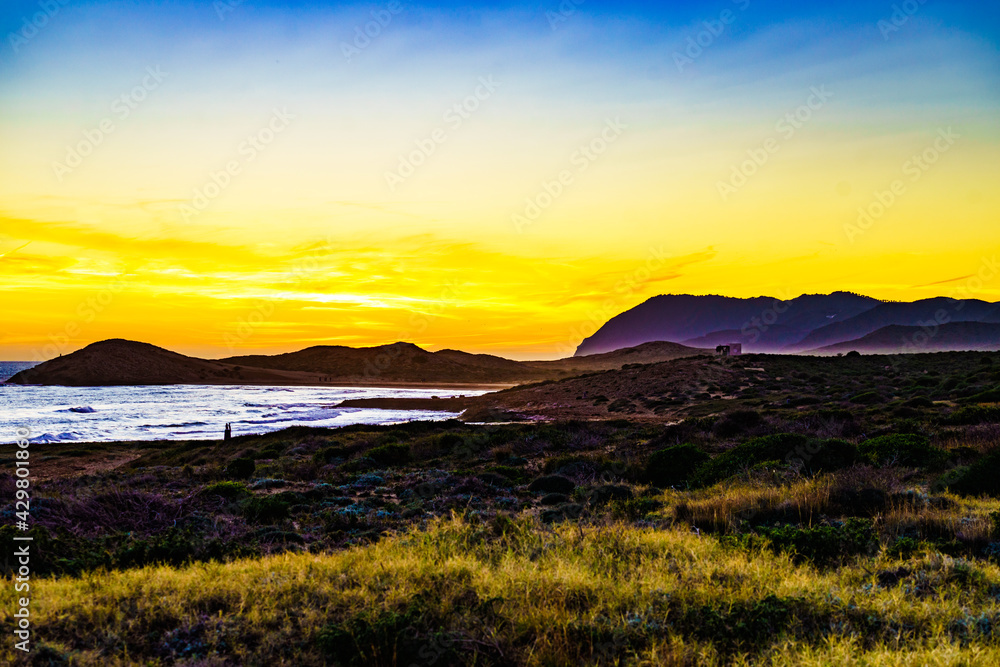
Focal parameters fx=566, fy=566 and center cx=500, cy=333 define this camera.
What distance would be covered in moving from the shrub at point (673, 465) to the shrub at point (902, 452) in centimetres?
409

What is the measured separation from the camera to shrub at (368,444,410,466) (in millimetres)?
21234

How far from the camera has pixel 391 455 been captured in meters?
21.8

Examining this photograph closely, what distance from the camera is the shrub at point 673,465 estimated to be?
15.1 meters

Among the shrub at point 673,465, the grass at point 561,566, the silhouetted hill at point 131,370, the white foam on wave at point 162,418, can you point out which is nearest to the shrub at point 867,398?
the grass at point 561,566

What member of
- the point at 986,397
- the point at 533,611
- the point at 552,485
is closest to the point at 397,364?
the point at 986,397

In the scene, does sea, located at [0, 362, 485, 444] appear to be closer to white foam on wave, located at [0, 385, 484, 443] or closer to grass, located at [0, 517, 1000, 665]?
white foam on wave, located at [0, 385, 484, 443]

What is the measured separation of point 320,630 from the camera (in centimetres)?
552

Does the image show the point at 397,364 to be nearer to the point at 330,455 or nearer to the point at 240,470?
the point at 330,455

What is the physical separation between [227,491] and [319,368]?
528ft

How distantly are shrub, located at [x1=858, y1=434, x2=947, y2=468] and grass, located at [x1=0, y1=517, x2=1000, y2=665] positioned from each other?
8.11m

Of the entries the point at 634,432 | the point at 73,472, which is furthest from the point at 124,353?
the point at 634,432

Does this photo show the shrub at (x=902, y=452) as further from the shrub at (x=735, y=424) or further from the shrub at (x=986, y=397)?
the shrub at (x=986, y=397)

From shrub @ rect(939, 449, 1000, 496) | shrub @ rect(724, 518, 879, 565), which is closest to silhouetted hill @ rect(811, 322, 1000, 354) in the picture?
shrub @ rect(939, 449, 1000, 496)

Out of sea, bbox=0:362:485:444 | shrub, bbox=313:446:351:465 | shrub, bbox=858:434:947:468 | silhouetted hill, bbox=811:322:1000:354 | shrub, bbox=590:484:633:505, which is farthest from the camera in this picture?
silhouetted hill, bbox=811:322:1000:354
